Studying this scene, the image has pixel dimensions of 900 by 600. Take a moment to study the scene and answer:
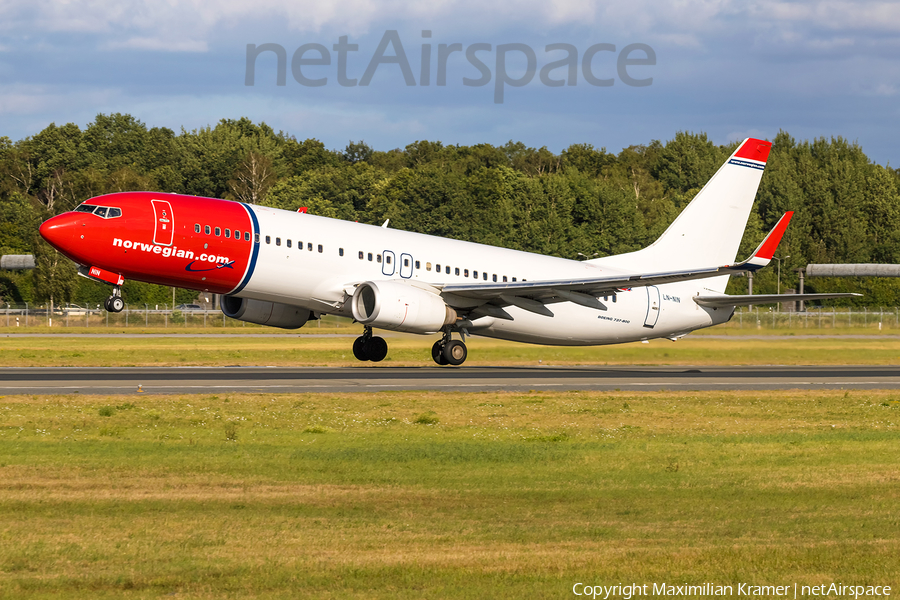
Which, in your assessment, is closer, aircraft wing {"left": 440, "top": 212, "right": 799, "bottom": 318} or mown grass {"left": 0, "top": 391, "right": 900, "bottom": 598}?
mown grass {"left": 0, "top": 391, "right": 900, "bottom": 598}

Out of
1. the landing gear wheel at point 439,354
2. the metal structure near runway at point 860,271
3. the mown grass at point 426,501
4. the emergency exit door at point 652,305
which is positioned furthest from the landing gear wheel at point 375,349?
the metal structure near runway at point 860,271

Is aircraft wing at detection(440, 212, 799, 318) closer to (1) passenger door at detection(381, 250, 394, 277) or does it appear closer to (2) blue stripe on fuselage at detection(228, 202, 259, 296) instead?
(1) passenger door at detection(381, 250, 394, 277)

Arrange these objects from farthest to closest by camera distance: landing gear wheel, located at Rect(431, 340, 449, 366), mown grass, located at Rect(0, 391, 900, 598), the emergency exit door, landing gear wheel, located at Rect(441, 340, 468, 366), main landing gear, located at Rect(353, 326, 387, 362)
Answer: the emergency exit door, main landing gear, located at Rect(353, 326, 387, 362), landing gear wheel, located at Rect(431, 340, 449, 366), landing gear wheel, located at Rect(441, 340, 468, 366), mown grass, located at Rect(0, 391, 900, 598)

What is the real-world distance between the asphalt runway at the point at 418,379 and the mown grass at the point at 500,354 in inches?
56.1

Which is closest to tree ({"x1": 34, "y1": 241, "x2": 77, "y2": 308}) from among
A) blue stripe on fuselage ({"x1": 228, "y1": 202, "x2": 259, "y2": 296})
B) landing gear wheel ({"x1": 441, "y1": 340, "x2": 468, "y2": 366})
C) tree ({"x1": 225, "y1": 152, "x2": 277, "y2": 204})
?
tree ({"x1": 225, "y1": 152, "x2": 277, "y2": 204})

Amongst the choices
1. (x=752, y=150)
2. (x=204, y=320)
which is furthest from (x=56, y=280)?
(x=752, y=150)

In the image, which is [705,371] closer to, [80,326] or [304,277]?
[304,277]

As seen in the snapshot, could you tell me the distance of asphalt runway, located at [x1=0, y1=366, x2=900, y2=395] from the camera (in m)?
27.9

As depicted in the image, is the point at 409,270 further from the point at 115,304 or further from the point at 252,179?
the point at 252,179

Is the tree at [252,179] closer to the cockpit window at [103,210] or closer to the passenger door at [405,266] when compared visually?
the passenger door at [405,266]

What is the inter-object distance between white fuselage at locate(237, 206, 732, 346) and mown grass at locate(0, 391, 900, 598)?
382 inches

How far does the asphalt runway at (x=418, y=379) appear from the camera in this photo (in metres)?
27.9

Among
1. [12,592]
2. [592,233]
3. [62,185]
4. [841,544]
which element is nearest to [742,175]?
[841,544]

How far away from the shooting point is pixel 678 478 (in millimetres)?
14586
